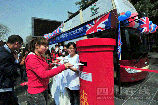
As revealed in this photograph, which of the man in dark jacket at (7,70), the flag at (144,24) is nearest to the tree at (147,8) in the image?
the flag at (144,24)

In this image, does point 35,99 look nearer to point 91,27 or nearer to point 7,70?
point 7,70

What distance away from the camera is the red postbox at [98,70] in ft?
4.26

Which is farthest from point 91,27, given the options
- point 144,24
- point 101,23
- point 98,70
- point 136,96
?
point 98,70

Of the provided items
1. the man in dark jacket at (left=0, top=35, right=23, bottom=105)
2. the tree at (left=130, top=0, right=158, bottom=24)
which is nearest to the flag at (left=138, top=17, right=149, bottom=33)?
the man in dark jacket at (left=0, top=35, right=23, bottom=105)

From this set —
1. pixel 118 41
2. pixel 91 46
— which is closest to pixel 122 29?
pixel 118 41

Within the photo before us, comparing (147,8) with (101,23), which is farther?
(147,8)

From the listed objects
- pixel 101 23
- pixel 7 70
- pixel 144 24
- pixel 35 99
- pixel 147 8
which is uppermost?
pixel 147 8

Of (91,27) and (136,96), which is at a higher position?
(91,27)

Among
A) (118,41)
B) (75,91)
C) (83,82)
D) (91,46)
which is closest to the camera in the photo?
(91,46)

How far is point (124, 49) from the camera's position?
3469 mm

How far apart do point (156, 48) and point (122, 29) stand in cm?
1151

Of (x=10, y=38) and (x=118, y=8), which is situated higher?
(x=118, y=8)

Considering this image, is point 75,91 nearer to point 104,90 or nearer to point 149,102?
point 104,90

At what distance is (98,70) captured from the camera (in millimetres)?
1312
